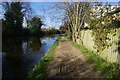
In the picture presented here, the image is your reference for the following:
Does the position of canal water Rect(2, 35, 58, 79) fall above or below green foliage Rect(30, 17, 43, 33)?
below

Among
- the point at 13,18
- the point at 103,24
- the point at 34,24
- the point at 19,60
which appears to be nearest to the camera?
the point at 103,24

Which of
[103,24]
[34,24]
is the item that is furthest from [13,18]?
[103,24]

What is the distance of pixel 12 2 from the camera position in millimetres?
31250

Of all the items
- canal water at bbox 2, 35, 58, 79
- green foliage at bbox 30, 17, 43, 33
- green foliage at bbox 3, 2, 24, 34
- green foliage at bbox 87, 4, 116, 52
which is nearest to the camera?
canal water at bbox 2, 35, 58, 79

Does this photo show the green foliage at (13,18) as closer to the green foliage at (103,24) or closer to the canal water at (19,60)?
the canal water at (19,60)

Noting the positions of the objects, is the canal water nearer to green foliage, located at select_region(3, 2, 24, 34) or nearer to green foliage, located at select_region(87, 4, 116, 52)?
green foliage, located at select_region(87, 4, 116, 52)

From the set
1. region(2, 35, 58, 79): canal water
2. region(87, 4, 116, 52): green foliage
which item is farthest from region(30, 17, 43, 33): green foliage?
region(87, 4, 116, 52): green foliage

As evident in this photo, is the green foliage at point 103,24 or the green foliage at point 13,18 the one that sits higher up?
the green foliage at point 13,18

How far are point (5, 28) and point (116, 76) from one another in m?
28.4

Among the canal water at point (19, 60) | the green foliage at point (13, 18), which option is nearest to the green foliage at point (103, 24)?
the canal water at point (19, 60)

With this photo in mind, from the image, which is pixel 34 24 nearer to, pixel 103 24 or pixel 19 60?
pixel 19 60

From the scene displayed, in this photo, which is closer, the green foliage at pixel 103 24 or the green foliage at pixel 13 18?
the green foliage at pixel 103 24

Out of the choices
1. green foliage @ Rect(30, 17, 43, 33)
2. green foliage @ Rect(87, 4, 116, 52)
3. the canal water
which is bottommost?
the canal water

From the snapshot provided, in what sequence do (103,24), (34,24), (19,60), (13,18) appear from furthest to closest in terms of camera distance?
(34,24)
(13,18)
(19,60)
(103,24)
